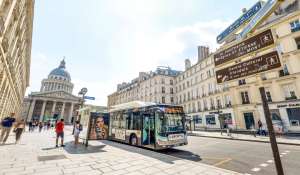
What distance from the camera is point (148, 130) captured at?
9.98 m

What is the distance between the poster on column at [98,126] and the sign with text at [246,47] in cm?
1049

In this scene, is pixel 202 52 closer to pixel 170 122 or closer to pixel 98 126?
pixel 170 122

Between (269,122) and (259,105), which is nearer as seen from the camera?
(269,122)

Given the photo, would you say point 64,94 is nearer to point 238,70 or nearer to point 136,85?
point 136,85

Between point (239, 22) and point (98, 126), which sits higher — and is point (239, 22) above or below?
above

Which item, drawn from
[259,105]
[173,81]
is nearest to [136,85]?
[173,81]

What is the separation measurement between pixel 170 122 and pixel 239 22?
274 inches

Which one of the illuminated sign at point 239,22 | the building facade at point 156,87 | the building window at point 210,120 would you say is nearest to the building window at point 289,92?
the building window at point 210,120

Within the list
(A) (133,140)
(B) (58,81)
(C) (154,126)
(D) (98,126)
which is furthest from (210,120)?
(B) (58,81)

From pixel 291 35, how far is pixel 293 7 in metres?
5.39

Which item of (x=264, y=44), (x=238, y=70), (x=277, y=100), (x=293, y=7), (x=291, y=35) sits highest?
(x=293, y=7)

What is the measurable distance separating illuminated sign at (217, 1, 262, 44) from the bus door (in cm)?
653

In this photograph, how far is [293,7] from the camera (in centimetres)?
2256

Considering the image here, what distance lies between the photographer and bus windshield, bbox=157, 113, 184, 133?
30.7 feet
